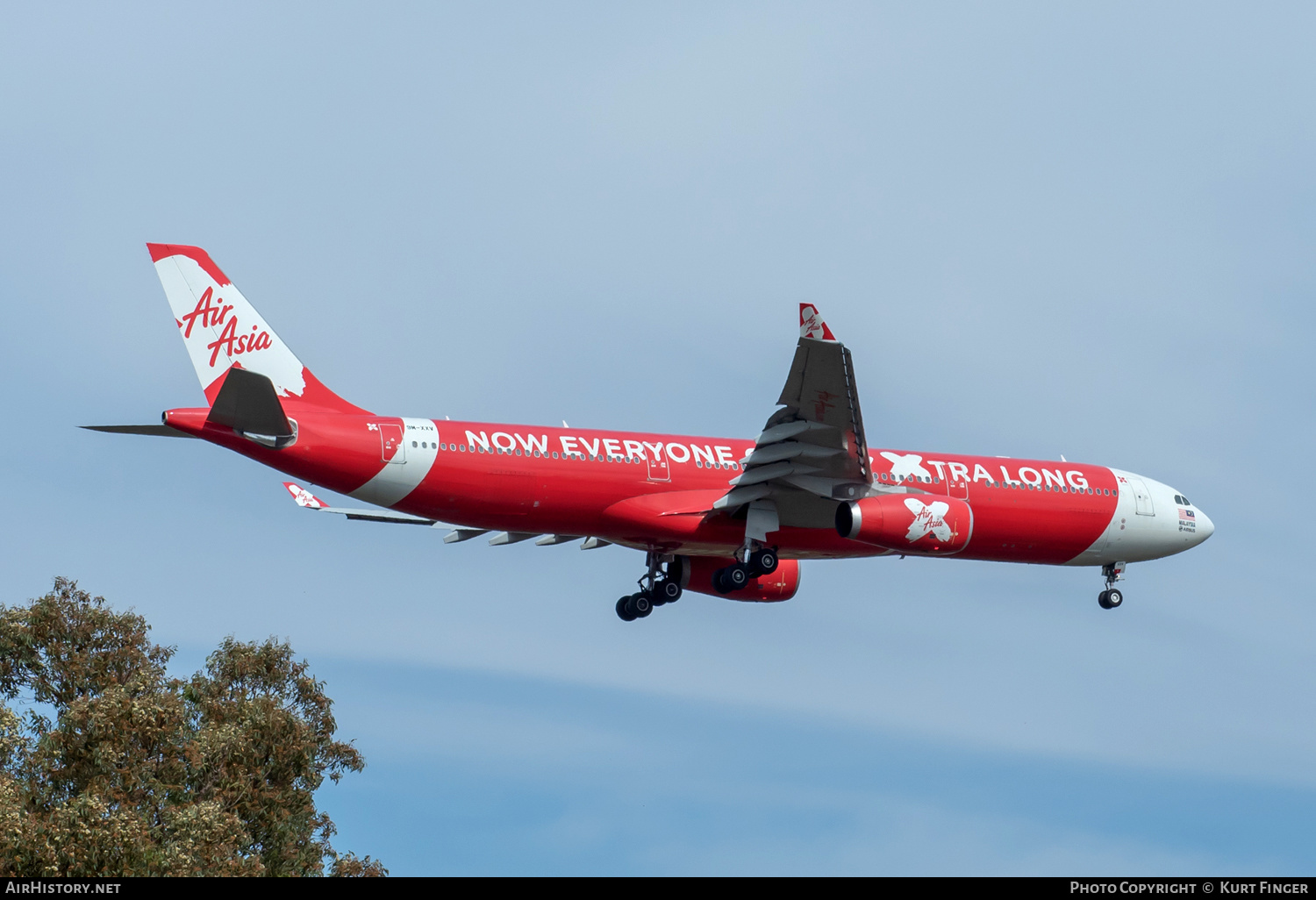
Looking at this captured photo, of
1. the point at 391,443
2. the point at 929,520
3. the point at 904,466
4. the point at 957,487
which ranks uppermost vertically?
the point at 904,466

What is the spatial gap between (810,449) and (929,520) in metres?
3.07

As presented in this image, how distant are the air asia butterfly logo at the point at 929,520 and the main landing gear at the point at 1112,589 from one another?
24.2ft

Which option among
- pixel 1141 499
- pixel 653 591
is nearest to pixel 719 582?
pixel 653 591

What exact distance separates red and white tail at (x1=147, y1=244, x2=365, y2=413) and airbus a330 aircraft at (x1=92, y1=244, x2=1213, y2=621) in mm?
35

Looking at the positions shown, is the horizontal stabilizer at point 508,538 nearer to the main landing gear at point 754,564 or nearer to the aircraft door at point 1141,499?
the main landing gear at point 754,564

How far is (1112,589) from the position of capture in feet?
127

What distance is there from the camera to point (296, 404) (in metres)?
31.8

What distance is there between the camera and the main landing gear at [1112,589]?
38.5 metres

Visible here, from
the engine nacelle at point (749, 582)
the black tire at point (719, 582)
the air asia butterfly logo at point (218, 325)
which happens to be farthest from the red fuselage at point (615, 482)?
the air asia butterfly logo at point (218, 325)

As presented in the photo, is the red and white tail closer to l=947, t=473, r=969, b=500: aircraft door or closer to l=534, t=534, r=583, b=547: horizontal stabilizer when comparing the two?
l=534, t=534, r=583, b=547: horizontal stabilizer

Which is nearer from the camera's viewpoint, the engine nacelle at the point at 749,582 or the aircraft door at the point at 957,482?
the aircraft door at the point at 957,482

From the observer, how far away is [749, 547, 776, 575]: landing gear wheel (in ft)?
111

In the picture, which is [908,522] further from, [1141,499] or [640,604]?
[1141,499]

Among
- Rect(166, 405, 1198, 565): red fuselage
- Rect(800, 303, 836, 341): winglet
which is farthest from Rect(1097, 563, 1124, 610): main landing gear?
Rect(800, 303, 836, 341): winglet
